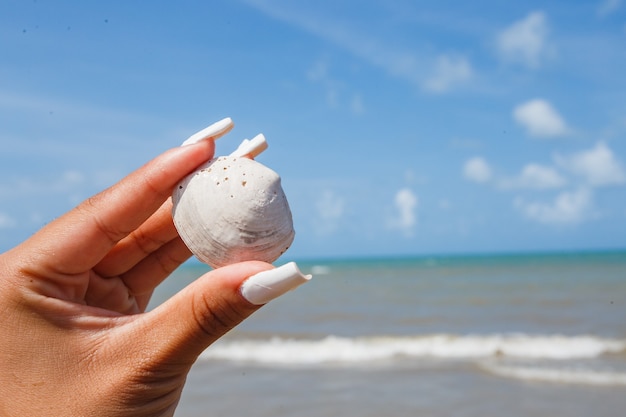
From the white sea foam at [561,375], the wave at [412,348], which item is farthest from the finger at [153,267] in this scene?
the wave at [412,348]

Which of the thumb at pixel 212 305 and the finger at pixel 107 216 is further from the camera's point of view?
the finger at pixel 107 216

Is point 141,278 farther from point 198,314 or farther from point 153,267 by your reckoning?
point 198,314

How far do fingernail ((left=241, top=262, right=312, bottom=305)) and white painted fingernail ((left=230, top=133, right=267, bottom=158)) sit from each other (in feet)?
2.42

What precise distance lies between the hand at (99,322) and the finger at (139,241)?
0.42 metres

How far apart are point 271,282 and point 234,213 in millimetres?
471

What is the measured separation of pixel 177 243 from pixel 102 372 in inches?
35.5

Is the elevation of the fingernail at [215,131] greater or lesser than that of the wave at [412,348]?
greater

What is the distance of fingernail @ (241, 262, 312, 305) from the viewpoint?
161 centimetres

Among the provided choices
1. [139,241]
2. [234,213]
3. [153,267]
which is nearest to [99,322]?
[234,213]

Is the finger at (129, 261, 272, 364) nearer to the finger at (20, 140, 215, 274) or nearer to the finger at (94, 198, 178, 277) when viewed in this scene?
the finger at (20, 140, 215, 274)

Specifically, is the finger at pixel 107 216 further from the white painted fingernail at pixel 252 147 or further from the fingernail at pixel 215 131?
the white painted fingernail at pixel 252 147

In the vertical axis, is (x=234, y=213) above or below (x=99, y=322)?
above

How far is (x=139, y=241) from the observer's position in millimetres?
→ 2570

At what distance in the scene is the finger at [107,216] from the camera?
1962 millimetres
